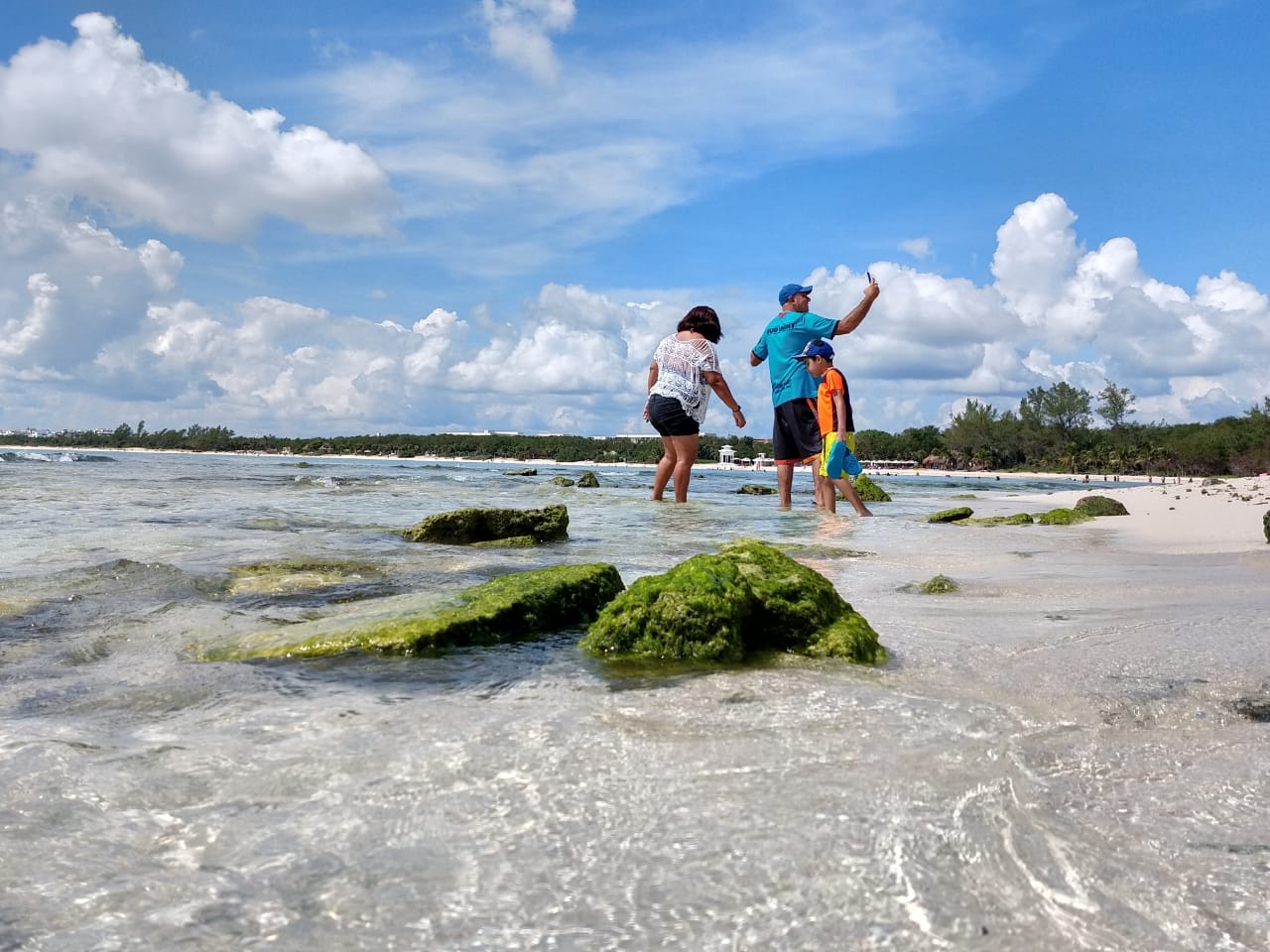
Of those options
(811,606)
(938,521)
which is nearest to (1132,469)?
(938,521)

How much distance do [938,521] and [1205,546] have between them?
3.62m

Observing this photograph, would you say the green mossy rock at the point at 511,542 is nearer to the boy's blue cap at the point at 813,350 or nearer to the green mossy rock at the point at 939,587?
the green mossy rock at the point at 939,587

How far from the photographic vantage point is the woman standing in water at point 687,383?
10.4 metres

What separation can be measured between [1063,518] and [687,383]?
6.19 meters

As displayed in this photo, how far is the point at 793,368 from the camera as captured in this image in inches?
415

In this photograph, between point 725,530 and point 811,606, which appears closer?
point 811,606

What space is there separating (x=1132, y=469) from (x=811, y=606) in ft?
308

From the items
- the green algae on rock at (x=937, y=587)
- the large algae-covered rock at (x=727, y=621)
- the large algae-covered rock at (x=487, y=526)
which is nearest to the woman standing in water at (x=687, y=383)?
the large algae-covered rock at (x=487, y=526)

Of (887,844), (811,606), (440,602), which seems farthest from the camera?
(440,602)

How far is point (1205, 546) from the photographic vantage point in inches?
304

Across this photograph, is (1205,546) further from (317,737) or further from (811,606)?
(317,737)

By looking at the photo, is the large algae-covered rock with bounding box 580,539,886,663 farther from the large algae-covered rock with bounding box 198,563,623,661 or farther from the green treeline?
the green treeline

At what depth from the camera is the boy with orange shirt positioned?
10.6 m

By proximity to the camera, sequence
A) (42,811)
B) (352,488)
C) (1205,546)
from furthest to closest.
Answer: (352,488) → (1205,546) → (42,811)
